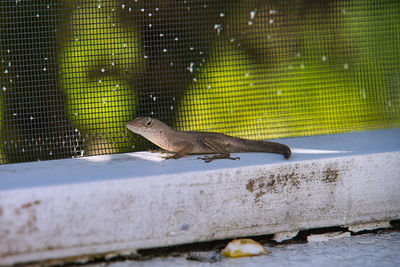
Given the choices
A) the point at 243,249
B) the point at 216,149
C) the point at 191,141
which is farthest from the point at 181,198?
the point at 191,141

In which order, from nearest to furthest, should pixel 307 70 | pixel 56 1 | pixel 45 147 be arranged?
pixel 45 147 → pixel 56 1 → pixel 307 70

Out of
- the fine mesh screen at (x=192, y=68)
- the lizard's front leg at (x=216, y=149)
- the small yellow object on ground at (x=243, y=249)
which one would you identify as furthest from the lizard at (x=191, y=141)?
the fine mesh screen at (x=192, y=68)

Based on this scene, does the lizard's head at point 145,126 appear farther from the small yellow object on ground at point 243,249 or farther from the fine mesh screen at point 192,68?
the fine mesh screen at point 192,68

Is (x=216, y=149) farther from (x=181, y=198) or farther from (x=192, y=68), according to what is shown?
(x=192, y=68)

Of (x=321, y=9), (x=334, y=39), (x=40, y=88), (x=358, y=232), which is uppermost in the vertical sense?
(x=321, y=9)

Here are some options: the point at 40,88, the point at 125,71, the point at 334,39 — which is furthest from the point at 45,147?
the point at 334,39

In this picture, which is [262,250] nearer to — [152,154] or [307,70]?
[152,154]
